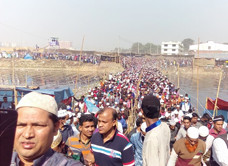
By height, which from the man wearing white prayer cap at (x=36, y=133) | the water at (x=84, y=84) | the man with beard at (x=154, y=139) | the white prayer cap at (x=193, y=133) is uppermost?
the man wearing white prayer cap at (x=36, y=133)

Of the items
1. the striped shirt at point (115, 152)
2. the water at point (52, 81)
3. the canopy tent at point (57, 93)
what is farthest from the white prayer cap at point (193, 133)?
the water at point (52, 81)

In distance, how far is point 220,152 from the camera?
7.86ft

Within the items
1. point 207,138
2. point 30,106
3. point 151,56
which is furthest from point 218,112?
point 151,56

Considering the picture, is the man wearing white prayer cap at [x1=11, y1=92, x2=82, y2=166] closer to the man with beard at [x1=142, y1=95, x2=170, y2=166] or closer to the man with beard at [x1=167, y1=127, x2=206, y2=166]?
the man with beard at [x1=142, y1=95, x2=170, y2=166]

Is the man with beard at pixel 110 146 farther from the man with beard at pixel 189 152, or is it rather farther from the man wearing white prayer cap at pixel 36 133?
the man wearing white prayer cap at pixel 36 133

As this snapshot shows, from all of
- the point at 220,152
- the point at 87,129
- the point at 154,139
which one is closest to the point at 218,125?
the point at 220,152

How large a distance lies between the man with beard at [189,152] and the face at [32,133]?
1950 millimetres

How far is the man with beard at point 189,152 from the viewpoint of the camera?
8.73 feet

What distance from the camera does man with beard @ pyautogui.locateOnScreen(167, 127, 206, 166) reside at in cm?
266

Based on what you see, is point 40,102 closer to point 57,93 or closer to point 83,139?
point 83,139

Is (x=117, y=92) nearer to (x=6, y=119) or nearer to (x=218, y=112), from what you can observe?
(x=218, y=112)

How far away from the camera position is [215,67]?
40.0 meters

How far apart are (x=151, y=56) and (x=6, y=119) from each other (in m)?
49.2

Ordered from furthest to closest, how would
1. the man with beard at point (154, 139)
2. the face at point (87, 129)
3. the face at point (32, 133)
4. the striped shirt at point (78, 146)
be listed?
1. the face at point (87, 129)
2. the striped shirt at point (78, 146)
3. the man with beard at point (154, 139)
4. the face at point (32, 133)
